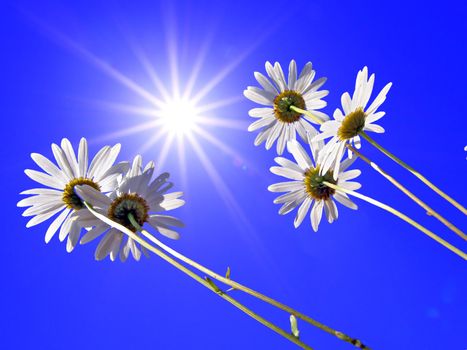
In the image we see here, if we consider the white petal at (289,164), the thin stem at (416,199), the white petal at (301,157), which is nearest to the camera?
the thin stem at (416,199)

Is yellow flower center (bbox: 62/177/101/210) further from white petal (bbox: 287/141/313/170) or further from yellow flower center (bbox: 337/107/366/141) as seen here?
yellow flower center (bbox: 337/107/366/141)

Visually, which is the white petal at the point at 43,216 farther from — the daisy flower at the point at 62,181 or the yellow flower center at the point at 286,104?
the yellow flower center at the point at 286,104

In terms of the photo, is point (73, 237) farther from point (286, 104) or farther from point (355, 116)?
point (286, 104)

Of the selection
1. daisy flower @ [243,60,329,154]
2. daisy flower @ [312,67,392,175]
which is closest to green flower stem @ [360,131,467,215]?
daisy flower @ [312,67,392,175]

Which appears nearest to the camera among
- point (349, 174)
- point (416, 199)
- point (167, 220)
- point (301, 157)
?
point (416, 199)

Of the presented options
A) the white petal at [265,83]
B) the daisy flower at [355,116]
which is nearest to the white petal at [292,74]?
the white petal at [265,83]

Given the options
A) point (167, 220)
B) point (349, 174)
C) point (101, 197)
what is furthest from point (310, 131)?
point (101, 197)
